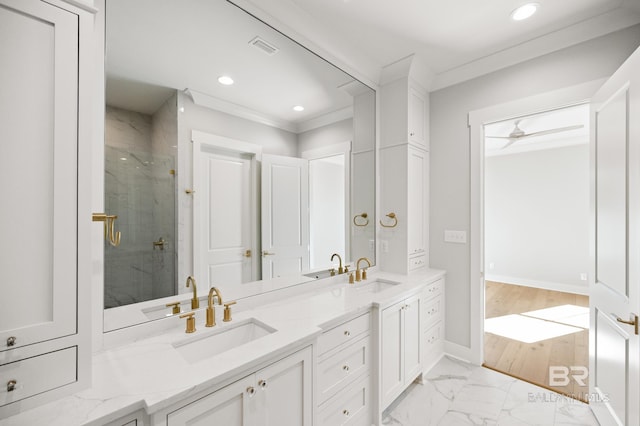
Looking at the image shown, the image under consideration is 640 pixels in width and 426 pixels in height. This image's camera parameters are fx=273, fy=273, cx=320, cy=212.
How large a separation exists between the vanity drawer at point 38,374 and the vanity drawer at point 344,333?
39.0 inches

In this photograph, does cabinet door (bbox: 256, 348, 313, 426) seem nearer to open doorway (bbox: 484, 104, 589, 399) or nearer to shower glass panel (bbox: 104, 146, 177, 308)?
shower glass panel (bbox: 104, 146, 177, 308)

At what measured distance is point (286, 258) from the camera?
2.02 meters

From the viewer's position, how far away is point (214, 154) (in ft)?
5.30

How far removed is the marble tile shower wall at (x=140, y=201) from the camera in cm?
120

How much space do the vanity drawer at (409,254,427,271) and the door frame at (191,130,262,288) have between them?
4.74 feet

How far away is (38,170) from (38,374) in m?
0.58

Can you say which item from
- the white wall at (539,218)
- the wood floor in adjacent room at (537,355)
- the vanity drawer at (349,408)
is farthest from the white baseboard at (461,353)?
the white wall at (539,218)

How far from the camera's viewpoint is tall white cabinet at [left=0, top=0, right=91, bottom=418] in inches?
29.0

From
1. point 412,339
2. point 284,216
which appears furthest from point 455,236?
point 284,216

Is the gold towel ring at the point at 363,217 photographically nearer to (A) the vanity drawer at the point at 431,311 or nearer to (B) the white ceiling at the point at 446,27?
(A) the vanity drawer at the point at 431,311

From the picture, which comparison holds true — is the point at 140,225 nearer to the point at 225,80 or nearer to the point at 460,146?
the point at 225,80

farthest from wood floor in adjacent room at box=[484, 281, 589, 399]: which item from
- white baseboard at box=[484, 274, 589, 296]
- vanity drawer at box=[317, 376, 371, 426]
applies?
white baseboard at box=[484, 274, 589, 296]

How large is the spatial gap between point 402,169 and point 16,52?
237 centimetres

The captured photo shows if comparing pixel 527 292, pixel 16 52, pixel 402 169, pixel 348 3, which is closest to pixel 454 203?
pixel 402 169
